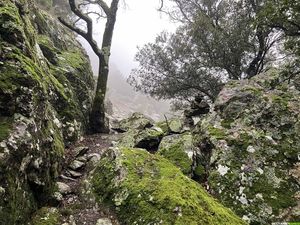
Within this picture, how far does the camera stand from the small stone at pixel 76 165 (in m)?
9.02

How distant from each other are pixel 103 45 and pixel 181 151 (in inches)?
328

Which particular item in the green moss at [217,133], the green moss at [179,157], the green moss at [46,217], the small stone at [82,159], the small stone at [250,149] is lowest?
the green moss at [46,217]

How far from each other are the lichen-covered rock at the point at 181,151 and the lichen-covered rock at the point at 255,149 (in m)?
0.38

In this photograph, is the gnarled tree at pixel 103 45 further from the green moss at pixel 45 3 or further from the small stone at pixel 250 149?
the green moss at pixel 45 3

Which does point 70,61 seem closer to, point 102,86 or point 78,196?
point 102,86

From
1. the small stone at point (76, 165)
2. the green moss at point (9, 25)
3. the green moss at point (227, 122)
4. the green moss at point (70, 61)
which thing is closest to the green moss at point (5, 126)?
the green moss at point (9, 25)

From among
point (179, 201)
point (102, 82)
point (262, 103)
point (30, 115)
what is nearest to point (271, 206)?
point (179, 201)

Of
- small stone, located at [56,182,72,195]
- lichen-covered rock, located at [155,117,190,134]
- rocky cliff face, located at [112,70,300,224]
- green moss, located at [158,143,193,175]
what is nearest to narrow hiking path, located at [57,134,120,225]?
small stone, located at [56,182,72,195]

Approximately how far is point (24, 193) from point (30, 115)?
1.92 metres

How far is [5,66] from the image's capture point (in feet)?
23.6

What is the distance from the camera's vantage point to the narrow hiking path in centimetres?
625

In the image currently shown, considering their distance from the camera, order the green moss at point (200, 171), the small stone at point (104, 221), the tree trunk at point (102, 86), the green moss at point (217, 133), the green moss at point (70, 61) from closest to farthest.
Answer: the small stone at point (104, 221), the green moss at point (200, 171), the green moss at point (217, 133), the green moss at point (70, 61), the tree trunk at point (102, 86)

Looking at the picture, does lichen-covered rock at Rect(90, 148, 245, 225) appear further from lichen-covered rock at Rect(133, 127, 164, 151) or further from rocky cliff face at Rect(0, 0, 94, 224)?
lichen-covered rock at Rect(133, 127, 164, 151)

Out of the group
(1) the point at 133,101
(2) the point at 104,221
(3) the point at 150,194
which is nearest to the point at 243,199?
(3) the point at 150,194
